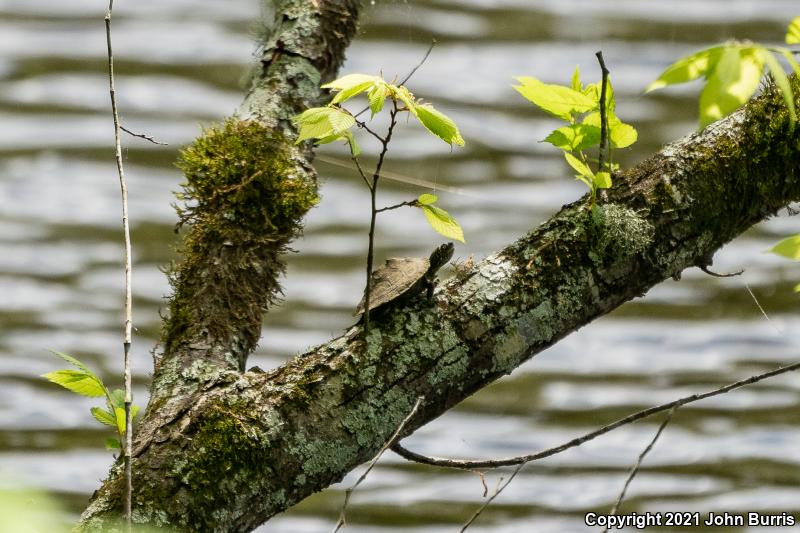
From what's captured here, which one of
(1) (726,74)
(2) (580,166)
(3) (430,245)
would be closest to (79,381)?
(2) (580,166)

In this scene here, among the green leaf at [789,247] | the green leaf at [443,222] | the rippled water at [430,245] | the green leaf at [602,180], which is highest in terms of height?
the green leaf at [602,180]

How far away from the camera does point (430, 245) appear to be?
3.94 m

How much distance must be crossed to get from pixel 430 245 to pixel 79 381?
280 centimetres

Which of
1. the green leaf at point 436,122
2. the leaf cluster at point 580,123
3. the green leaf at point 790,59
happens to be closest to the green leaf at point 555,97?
the leaf cluster at point 580,123

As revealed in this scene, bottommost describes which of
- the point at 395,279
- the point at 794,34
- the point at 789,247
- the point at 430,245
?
the point at 430,245

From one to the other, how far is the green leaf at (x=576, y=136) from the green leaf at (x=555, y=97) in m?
0.03

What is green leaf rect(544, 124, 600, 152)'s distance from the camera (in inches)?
51.8

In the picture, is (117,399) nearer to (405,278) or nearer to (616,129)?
(405,278)

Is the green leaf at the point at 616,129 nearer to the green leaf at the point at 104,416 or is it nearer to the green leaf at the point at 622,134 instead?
the green leaf at the point at 622,134

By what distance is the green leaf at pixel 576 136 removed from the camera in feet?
4.32

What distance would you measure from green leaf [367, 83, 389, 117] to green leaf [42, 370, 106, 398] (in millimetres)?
460

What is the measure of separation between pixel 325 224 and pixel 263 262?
261 cm

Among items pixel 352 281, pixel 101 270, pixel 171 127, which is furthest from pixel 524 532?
pixel 171 127

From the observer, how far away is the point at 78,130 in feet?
14.9
